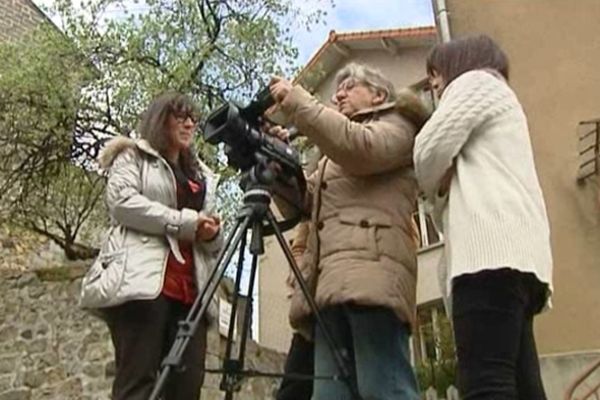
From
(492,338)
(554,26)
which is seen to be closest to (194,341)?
(492,338)

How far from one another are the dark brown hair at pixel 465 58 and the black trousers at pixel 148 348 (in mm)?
930

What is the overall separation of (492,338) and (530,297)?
0.20 m

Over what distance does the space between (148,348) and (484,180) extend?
997mm

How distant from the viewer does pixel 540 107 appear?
6.20 m

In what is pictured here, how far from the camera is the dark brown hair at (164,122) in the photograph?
266cm

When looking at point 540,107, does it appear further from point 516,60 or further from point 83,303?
point 83,303

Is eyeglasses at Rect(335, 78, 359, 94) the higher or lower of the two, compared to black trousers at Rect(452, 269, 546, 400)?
higher

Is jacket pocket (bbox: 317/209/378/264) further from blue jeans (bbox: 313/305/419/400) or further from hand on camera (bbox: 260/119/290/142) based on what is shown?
hand on camera (bbox: 260/119/290/142)

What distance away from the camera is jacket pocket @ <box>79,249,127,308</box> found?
2336mm

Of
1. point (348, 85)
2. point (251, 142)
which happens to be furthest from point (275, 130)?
point (348, 85)

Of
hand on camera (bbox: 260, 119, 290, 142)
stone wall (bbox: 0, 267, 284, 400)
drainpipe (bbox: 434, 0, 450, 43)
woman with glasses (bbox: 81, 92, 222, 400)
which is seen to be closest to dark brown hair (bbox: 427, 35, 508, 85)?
hand on camera (bbox: 260, 119, 290, 142)

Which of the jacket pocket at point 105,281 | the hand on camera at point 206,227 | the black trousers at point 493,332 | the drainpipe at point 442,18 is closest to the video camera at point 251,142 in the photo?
the hand on camera at point 206,227

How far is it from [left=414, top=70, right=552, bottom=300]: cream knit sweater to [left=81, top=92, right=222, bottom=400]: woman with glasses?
746 millimetres

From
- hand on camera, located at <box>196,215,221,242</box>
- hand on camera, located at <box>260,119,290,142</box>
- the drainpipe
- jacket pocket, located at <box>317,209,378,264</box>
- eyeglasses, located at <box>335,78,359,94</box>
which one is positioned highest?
the drainpipe
